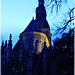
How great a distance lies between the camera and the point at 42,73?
23.5 m

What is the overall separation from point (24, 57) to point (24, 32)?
7752 mm

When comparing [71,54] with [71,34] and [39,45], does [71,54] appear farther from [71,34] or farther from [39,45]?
[39,45]

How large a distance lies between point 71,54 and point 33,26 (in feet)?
71.3

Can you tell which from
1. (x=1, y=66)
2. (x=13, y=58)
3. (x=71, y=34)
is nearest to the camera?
(x=71, y=34)

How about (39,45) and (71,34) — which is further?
(39,45)

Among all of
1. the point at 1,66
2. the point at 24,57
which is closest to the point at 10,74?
the point at 1,66

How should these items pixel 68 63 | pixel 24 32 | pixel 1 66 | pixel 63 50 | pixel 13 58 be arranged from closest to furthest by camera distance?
1. pixel 68 63
2. pixel 63 50
3. pixel 1 66
4. pixel 13 58
5. pixel 24 32

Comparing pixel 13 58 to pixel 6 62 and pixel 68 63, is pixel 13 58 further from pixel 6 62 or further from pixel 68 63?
pixel 68 63

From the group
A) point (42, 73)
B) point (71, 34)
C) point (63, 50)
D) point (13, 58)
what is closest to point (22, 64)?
point (13, 58)

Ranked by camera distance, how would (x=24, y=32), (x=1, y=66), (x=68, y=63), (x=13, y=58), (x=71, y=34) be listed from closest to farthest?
(x=71, y=34)
(x=68, y=63)
(x=1, y=66)
(x=13, y=58)
(x=24, y=32)

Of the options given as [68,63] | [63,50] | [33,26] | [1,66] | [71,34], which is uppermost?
[33,26]

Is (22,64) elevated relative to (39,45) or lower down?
lower down

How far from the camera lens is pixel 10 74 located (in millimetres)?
21391

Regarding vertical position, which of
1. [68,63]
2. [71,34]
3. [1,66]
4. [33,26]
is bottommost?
[1,66]
